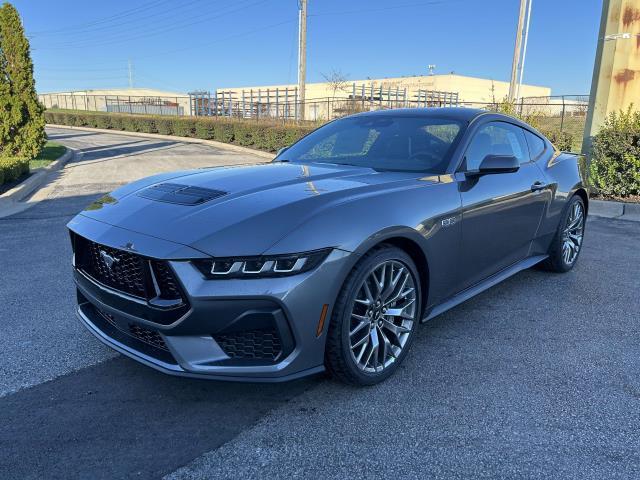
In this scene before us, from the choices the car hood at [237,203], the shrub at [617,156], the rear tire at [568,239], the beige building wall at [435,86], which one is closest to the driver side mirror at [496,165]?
the car hood at [237,203]

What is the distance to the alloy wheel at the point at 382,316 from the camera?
106 inches

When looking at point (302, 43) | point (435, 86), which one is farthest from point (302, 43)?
point (435, 86)

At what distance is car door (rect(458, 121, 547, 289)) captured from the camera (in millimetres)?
3393

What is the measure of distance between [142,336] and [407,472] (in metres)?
1.42

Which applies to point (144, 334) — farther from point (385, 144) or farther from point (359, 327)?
point (385, 144)

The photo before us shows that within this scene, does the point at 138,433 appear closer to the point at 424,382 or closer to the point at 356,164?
the point at 424,382

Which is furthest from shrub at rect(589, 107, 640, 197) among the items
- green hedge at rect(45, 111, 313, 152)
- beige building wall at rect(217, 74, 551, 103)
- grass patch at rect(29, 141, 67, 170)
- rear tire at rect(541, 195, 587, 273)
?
beige building wall at rect(217, 74, 551, 103)

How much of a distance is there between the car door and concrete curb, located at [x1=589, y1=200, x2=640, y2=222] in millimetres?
4728

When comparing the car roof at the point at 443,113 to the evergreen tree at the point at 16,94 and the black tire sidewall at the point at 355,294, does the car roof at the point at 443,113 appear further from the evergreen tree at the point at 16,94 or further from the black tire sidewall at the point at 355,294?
the evergreen tree at the point at 16,94

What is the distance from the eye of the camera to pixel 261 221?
242 cm

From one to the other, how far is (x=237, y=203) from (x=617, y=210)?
773cm

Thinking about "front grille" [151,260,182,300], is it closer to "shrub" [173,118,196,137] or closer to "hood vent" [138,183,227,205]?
"hood vent" [138,183,227,205]

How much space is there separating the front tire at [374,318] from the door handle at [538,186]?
1739mm

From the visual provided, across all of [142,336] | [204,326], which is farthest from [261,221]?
[142,336]
